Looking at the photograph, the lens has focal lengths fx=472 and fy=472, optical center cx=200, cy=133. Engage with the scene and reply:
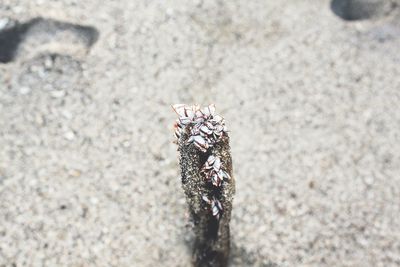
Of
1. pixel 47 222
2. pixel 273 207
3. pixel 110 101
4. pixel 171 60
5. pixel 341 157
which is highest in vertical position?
pixel 171 60

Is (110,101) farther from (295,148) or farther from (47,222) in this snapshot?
(295,148)

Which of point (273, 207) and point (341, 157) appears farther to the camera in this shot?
point (341, 157)

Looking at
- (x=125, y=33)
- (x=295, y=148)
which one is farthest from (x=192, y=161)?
(x=125, y=33)

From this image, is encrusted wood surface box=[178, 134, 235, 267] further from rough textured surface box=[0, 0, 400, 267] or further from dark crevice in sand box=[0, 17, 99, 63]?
dark crevice in sand box=[0, 17, 99, 63]

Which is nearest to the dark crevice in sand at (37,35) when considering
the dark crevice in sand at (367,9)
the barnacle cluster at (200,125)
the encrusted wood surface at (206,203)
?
the encrusted wood surface at (206,203)

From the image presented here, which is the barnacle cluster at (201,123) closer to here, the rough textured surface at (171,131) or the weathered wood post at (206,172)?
the weathered wood post at (206,172)

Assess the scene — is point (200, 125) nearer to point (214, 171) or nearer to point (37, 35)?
point (214, 171)
